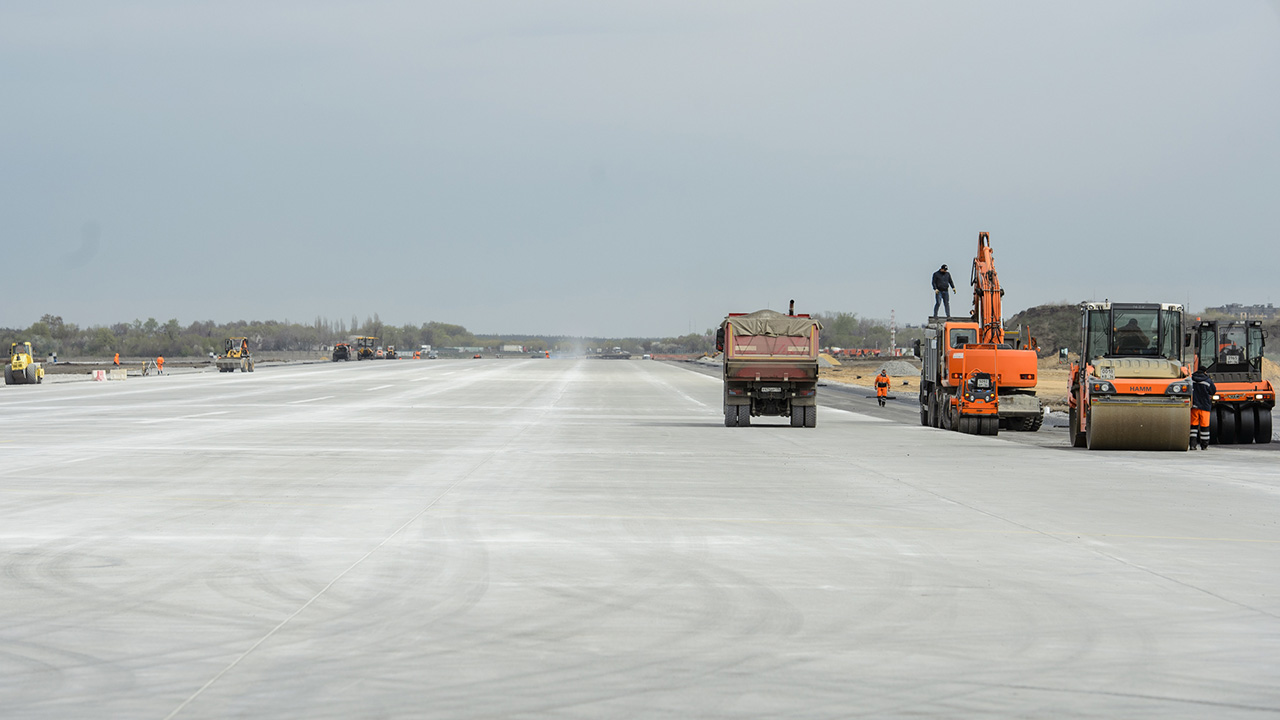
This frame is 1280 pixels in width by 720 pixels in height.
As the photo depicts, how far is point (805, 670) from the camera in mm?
6453

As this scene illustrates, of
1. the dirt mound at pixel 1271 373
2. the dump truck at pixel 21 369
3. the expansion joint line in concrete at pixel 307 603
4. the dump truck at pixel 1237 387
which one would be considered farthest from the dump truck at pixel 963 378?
the dump truck at pixel 21 369

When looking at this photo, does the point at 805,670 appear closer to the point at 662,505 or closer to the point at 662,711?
the point at 662,711

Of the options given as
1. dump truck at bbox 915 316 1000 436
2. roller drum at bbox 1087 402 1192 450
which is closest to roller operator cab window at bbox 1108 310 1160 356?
roller drum at bbox 1087 402 1192 450

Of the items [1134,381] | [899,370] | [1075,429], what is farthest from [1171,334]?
[899,370]

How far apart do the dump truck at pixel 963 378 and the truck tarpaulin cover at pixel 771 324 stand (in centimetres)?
292

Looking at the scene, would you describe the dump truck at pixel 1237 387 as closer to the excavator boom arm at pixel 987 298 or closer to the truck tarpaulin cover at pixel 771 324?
the excavator boom arm at pixel 987 298

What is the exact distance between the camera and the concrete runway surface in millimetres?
6047

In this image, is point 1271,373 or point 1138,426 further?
point 1271,373

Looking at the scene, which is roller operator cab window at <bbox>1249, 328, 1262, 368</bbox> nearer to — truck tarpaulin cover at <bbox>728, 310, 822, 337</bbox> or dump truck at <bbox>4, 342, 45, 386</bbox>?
truck tarpaulin cover at <bbox>728, 310, 822, 337</bbox>

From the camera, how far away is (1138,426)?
2342cm

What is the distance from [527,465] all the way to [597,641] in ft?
39.6

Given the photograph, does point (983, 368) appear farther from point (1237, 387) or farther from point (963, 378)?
point (1237, 387)

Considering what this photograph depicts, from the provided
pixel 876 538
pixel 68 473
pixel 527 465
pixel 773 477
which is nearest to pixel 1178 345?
pixel 773 477

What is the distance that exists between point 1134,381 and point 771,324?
9.85 m
